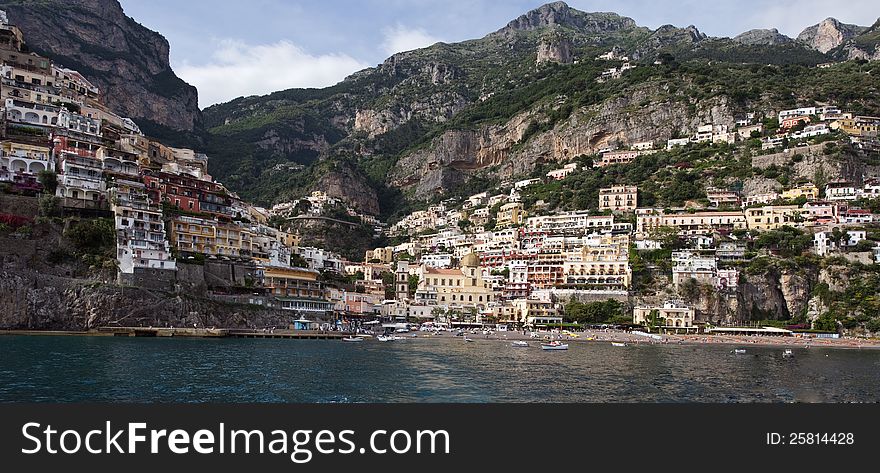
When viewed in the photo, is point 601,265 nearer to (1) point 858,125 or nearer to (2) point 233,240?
(2) point 233,240

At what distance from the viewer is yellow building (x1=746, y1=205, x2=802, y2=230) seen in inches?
3584

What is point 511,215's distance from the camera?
117 meters

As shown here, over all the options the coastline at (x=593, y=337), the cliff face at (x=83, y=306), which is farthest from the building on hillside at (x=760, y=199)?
the cliff face at (x=83, y=306)

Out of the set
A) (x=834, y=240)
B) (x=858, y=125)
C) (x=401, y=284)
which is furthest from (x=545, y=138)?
(x=834, y=240)

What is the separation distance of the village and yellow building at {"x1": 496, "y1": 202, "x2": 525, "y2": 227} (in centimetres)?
23

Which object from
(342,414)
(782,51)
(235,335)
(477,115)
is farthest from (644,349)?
(782,51)

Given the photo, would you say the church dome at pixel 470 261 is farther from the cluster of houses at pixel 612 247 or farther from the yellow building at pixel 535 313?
the yellow building at pixel 535 313

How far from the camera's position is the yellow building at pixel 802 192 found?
96875 mm

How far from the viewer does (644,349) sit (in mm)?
58906

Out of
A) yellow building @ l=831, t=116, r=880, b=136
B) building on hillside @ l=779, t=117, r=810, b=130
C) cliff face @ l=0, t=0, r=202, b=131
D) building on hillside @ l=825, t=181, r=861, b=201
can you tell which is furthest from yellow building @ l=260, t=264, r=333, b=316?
cliff face @ l=0, t=0, r=202, b=131

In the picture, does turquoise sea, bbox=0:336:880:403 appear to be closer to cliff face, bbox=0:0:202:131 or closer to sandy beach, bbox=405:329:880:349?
sandy beach, bbox=405:329:880:349

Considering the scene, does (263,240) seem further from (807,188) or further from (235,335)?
(807,188)

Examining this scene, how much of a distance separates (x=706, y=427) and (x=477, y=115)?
155 m

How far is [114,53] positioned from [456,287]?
109 metres
